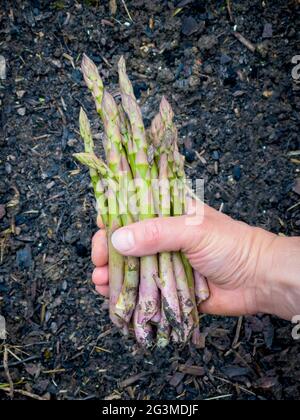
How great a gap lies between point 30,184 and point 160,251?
1.36 metres

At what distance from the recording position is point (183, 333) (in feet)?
9.12

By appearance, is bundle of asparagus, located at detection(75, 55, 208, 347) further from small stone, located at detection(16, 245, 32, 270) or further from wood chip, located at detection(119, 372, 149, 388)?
small stone, located at detection(16, 245, 32, 270)

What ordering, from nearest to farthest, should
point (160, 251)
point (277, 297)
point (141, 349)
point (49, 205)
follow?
point (160, 251), point (277, 297), point (141, 349), point (49, 205)

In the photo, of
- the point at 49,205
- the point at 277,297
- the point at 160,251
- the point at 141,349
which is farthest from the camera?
the point at 49,205

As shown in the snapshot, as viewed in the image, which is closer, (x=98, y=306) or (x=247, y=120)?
(x=98, y=306)

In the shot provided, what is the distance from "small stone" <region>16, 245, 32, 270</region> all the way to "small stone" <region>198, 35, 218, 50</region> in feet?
5.90

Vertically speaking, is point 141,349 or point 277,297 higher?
point 277,297

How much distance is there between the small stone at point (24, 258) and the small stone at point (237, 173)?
4.69 ft

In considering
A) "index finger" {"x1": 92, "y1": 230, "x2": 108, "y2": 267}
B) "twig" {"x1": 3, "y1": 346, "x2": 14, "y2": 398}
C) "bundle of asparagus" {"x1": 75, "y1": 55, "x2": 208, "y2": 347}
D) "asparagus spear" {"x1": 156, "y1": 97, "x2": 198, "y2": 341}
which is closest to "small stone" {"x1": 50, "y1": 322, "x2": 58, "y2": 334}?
"twig" {"x1": 3, "y1": 346, "x2": 14, "y2": 398}

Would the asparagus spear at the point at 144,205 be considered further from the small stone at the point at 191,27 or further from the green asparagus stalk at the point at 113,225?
the small stone at the point at 191,27

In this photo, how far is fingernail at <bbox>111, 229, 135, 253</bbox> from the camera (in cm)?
257

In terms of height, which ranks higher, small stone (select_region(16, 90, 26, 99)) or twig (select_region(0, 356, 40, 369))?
small stone (select_region(16, 90, 26, 99))

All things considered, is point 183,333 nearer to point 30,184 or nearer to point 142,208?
point 142,208

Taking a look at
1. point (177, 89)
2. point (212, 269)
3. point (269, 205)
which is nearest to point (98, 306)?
A: point (212, 269)
